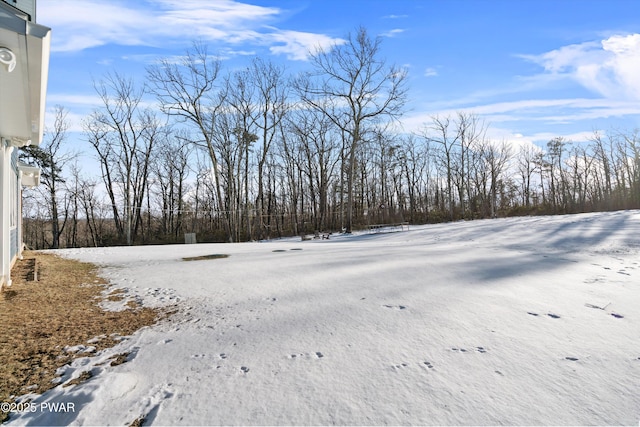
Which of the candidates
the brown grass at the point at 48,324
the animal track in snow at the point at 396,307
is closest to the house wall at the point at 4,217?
the brown grass at the point at 48,324

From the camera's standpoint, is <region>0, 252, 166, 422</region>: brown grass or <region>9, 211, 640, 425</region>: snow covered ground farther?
<region>0, 252, 166, 422</region>: brown grass

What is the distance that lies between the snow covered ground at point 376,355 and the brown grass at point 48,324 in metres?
0.25

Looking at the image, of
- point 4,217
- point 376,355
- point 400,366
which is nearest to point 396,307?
point 376,355

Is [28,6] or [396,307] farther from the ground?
[28,6]

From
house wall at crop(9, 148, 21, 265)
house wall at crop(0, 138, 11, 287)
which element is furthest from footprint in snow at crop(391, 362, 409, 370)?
house wall at crop(9, 148, 21, 265)

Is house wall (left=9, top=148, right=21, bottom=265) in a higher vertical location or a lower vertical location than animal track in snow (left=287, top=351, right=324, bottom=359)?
higher

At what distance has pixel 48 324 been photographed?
3461 millimetres

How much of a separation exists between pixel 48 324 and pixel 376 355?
354 cm

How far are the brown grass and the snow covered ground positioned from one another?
9.7 inches

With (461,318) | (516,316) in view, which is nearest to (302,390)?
(461,318)

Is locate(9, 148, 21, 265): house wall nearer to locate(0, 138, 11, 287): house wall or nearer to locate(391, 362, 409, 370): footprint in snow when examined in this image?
locate(0, 138, 11, 287): house wall

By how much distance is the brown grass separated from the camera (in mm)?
2428

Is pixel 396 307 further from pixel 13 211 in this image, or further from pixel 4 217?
pixel 13 211

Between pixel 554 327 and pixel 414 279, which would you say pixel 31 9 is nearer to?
pixel 414 279
